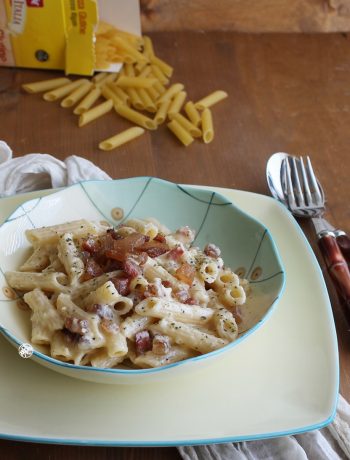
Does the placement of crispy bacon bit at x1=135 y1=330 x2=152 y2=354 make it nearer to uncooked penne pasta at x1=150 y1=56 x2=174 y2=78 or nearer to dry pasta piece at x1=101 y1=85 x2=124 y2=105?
dry pasta piece at x1=101 y1=85 x2=124 y2=105

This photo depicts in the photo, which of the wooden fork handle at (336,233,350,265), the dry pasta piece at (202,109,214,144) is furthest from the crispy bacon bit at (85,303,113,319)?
the dry pasta piece at (202,109,214,144)

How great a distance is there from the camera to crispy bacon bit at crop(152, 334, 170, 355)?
41.9 inches

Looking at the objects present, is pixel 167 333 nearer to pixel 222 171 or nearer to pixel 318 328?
pixel 318 328

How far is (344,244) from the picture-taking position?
1533 millimetres

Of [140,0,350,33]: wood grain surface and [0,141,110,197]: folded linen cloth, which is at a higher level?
[140,0,350,33]: wood grain surface

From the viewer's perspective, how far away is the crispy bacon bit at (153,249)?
1236 millimetres

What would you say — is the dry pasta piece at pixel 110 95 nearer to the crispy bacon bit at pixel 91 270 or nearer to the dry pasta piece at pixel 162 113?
the dry pasta piece at pixel 162 113

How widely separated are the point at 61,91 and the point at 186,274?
1134 millimetres

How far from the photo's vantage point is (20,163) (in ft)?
5.26

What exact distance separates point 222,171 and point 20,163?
1.98ft

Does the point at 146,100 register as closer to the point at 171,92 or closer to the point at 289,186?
the point at 171,92

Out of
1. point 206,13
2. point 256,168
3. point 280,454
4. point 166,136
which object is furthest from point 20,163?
point 206,13

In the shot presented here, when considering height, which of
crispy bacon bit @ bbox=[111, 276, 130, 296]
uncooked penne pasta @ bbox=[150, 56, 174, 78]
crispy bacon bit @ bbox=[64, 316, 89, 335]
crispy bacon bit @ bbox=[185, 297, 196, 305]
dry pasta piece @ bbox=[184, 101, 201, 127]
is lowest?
crispy bacon bit @ bbox=[185, 297, 196, 305]

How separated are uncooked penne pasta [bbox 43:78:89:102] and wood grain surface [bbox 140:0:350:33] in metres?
0.57
